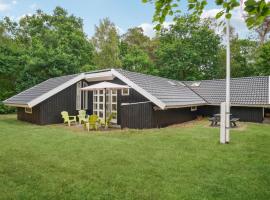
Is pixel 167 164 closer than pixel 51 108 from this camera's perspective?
Yes

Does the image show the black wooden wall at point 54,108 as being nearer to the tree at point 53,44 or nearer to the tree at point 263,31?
the tree at point 53,44

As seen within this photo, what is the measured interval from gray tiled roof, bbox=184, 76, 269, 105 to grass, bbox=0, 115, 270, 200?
→ 7.43 m

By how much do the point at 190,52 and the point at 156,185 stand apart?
26.8 m

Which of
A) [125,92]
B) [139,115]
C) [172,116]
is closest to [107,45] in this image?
[125,92]

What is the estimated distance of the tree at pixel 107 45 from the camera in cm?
3241

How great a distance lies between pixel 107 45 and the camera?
32.4m

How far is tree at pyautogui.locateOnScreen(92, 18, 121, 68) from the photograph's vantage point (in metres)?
32.4

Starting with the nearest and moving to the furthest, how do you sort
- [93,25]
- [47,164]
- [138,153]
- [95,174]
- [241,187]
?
[241,187] < [95,174] < [47,164] < [138,153] < [93,25]

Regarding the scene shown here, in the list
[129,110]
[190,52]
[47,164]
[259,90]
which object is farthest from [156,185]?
[190,52]

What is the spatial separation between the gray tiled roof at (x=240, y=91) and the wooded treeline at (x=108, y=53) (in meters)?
9.06

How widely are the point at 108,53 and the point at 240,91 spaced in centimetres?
1965

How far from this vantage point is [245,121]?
53.8 feet

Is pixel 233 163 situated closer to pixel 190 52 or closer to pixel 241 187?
pixel 241 187

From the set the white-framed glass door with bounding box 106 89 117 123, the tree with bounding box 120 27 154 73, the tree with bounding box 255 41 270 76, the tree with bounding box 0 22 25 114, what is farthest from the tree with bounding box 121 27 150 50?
the white-framed glass door with bounding box 106 89 117 123
